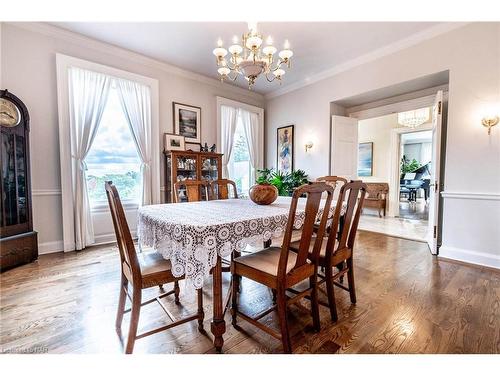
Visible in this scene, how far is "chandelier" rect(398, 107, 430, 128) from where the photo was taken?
524 centimetres

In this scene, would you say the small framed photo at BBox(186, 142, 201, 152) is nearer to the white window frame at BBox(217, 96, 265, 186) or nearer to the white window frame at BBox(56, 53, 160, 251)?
the white window frame at BBox(217, 96, 265, 186)

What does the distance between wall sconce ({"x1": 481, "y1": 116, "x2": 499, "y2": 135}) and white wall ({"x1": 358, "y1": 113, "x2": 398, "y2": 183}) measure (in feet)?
11.6

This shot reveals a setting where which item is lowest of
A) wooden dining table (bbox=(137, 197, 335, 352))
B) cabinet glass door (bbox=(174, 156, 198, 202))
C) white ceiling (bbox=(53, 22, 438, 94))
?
Answer: wooden dining table (bbox=(137, 197, 335, 352))

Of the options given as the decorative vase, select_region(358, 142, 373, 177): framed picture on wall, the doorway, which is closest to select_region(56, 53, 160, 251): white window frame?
the decorative vase

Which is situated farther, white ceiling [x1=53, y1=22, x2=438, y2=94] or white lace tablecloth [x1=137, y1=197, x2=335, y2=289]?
white ceiling [x1=53, y1=22, x2=438, y2=94]

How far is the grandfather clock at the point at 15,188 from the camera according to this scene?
2547mm

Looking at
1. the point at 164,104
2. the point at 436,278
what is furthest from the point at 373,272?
the point at 164,104

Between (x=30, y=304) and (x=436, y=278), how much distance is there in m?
3.68

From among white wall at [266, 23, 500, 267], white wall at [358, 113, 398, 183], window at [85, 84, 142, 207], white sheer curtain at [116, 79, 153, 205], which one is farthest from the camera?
white wall at [358, 113, 398, 183]

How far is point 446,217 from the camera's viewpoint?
9.92 ft
